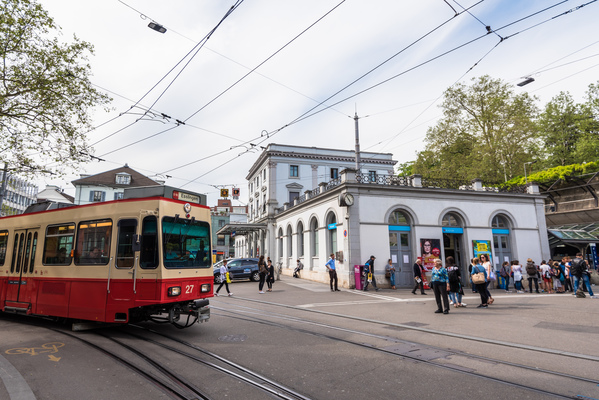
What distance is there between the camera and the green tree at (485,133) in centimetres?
3062

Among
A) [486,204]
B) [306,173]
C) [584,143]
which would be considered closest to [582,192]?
[584,143]

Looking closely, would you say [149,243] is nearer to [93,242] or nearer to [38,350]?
[93,242]

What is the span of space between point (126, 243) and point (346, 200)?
13326 mm

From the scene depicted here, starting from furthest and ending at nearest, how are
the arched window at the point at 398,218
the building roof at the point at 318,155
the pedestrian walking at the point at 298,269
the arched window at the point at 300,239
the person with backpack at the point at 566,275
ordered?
the building roof at the point at 318,155 → the arched window at the point at 300,239 → the pedestrian walking at the point at 298,269 → the arched window at the point at 398,218 → the person with backpack at the point at 566,275

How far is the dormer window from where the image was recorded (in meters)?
50.8

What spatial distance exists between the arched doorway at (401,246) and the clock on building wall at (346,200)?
2.75 meters

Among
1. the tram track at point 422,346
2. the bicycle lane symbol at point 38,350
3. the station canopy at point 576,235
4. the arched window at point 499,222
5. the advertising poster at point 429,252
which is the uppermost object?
the arched window at point 499,222

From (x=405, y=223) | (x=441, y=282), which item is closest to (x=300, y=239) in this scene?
(x=405, y=223)

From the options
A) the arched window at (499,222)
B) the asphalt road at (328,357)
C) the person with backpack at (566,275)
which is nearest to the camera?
the asphalt road at (328,357)

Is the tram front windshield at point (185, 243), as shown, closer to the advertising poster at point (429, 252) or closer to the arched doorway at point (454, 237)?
the advertising poster at point (429, 252)

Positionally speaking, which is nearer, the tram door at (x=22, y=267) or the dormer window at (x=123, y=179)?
the tram door at (x=22, y=267)

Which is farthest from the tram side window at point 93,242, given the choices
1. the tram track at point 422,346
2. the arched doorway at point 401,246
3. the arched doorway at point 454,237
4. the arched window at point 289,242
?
the arched window at point 289,242

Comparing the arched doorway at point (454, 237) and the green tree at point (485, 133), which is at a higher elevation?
the green tree at point (485, 133)

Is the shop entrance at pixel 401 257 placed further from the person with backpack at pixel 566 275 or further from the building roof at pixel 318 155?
the building roof at pixel 318 155
